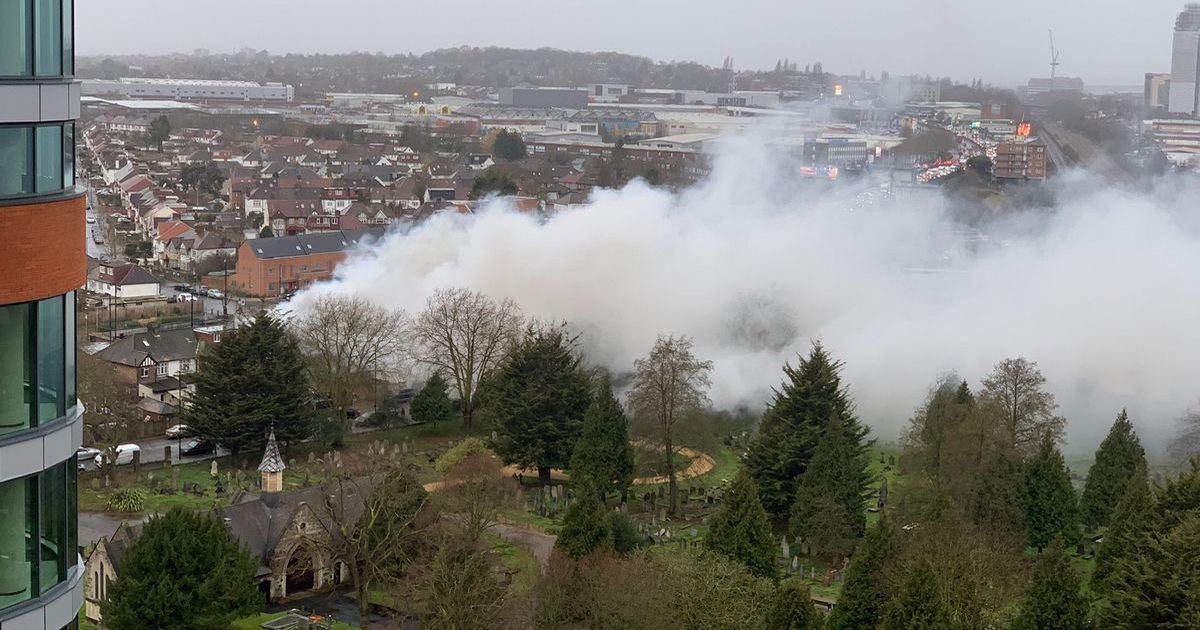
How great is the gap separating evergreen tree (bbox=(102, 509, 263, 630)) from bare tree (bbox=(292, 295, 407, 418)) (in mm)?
10883

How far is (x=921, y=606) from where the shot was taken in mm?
13383

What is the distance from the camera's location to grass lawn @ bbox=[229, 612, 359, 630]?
17438 millimetres

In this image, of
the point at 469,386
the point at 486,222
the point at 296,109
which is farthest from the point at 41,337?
the point at 296,109

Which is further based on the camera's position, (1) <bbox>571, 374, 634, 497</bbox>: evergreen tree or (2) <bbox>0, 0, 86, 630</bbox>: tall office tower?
(1) <bbox>571, 374, 634, 497</bbox>: evergreen tree

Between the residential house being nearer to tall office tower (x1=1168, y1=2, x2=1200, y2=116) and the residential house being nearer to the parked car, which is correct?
the parked car

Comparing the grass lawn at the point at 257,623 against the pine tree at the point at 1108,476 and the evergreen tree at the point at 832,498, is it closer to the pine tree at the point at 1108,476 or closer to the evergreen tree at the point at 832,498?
the evergreen tree at the point at 832,498

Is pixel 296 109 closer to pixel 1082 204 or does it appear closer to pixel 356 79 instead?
pixel 356 79

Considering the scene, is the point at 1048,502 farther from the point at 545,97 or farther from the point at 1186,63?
the point at 545,97

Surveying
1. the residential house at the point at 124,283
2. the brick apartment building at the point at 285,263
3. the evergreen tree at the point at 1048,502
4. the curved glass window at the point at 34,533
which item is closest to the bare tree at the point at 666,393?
the evergreen tree at the point at 1048,502

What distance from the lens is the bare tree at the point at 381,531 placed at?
17188mm

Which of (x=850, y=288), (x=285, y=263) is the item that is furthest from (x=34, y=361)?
(x=285, y=263)

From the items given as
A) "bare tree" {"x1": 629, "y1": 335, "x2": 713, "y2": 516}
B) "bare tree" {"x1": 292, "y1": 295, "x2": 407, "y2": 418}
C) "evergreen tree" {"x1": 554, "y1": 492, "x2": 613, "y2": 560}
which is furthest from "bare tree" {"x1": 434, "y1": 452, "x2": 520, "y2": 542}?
"bare tree" {"x1": 292, "y1": 295, "x2": 407, "y2": 418}

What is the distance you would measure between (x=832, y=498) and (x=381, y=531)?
656 cm

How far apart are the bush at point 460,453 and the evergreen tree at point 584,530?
5584mm
